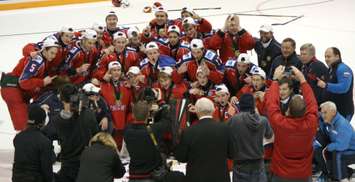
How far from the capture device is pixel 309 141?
5.32 metres

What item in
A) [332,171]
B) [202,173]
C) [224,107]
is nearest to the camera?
[202,173]

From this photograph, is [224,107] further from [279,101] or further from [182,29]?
[182,29]

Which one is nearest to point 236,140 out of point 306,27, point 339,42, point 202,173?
→ point 202,173

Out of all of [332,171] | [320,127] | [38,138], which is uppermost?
[38,138]

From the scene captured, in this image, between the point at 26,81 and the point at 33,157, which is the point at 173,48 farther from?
the point at 33,157

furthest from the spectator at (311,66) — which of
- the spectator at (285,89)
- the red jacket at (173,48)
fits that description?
the red jacket at (173,48)

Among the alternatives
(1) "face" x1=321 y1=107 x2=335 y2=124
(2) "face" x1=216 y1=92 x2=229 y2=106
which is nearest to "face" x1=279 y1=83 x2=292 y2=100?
(1) "face" x1=321 y1=107 x2=335 y2=124

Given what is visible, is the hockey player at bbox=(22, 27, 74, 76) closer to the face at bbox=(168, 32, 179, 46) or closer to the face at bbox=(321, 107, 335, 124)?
the face at bbox=(168, 32, 179, 46)

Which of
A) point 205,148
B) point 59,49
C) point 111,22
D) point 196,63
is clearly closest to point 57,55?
point 59,49

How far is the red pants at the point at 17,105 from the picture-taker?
7766 millimetres

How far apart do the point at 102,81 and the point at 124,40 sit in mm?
672

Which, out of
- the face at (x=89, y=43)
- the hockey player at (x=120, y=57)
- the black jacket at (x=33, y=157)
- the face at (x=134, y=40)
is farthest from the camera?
the face at (x=134, y=40)

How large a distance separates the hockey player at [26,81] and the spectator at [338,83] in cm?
331

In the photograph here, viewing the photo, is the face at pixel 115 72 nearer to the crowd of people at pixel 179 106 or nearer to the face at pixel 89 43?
the crowd of people at pixel 179 106
